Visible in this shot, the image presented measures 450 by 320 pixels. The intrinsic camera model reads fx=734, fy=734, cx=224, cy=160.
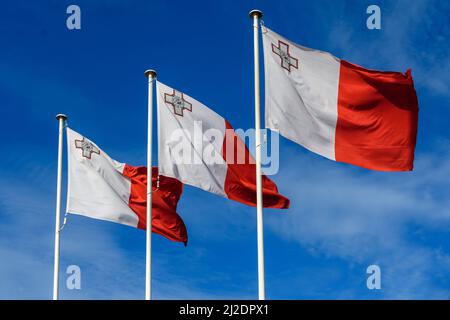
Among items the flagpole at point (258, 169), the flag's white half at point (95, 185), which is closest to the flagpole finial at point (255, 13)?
the flagpole at point (258, 169)

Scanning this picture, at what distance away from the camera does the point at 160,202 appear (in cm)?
2673

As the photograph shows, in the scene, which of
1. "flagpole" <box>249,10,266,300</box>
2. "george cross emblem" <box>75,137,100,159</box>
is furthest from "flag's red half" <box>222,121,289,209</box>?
"george cross emblem" <box>75,137,100,159</box>

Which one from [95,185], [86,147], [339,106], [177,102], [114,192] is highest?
[177,102]

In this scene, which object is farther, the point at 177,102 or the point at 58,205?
the point at 58,205

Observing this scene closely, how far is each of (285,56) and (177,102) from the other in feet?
15.5

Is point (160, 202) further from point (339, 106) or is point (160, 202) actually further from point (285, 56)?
point (285, 56)

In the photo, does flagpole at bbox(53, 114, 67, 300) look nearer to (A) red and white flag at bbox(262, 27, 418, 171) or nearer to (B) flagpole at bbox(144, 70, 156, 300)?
(B) flagpole at bbox(144, 70, 156, 300)

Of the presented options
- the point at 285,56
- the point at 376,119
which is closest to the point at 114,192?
the point at 285,56

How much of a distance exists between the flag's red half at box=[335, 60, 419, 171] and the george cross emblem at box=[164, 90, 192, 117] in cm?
517

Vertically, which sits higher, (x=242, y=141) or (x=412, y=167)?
(x=242, y=141)
